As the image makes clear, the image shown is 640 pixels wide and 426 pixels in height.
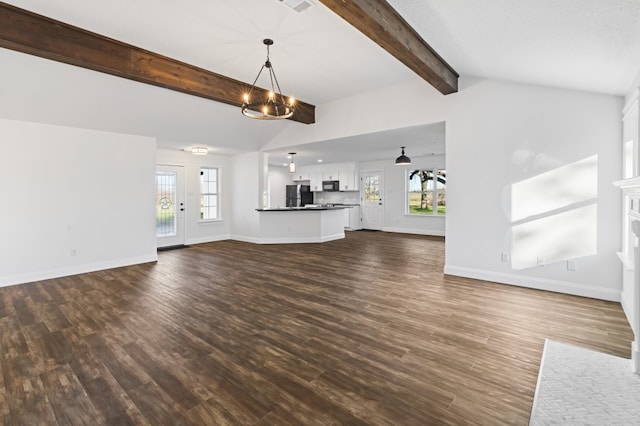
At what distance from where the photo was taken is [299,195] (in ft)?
40.6

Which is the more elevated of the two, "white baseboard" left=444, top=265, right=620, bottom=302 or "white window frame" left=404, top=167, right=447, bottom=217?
"white window frame" left=404, top=167, right=447, bottom=217

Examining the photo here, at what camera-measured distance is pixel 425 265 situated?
547 centimetres

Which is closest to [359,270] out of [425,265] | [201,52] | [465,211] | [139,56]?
[425,265]

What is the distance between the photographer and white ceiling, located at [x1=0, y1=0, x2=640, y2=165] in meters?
2.45

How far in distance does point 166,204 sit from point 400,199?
7137 millimetres

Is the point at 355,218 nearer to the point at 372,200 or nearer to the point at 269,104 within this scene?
the point at 372,200

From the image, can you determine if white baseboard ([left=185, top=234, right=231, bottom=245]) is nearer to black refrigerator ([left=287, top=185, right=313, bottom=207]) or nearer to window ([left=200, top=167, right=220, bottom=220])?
window ([left=200, top=167, right=220, bottom=220])

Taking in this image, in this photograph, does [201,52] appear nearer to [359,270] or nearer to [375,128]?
[375,128]

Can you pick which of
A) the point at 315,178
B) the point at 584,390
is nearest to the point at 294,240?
the point at 315,178

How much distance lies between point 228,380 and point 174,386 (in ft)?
1.16

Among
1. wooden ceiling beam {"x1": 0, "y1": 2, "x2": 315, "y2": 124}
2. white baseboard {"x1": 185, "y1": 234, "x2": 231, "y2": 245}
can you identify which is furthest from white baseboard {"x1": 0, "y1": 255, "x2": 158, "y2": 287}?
wooden ceiling beam {"x1": 0, "y1": 2, "x2": 315, "y2": 124}

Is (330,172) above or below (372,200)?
above

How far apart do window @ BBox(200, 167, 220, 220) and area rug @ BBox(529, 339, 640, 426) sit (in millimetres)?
8074

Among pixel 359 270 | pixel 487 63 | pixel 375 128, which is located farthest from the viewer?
pixel 375 128
